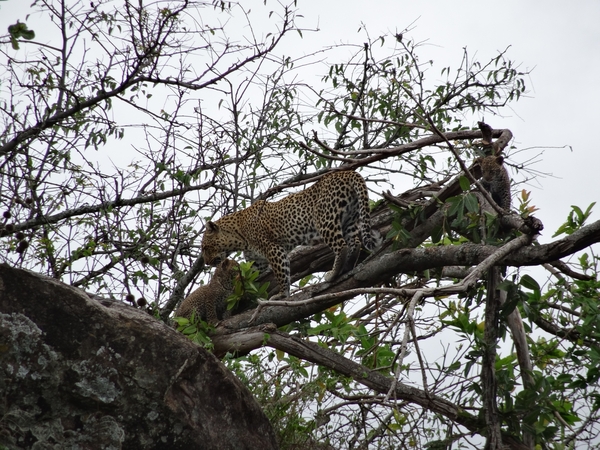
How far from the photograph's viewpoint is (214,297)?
8.39 m

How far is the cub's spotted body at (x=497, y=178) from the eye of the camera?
579 centimetres

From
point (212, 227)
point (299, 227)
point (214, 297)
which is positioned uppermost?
point (212, 227)

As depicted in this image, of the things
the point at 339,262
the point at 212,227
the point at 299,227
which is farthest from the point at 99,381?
the point at 212,227

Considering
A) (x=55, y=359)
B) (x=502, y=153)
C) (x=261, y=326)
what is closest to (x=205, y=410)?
(x=55, y=359)

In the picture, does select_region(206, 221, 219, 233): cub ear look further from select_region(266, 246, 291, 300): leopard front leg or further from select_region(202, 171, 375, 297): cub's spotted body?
select_region(266, 246, 291, 300): leopard front leg

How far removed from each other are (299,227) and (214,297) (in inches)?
55.3

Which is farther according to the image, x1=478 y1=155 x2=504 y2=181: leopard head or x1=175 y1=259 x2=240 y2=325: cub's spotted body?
x1=175 y1=259 x2=240 y2=325: cub's spotted body

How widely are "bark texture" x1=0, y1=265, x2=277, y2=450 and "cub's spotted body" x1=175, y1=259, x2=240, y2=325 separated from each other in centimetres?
392

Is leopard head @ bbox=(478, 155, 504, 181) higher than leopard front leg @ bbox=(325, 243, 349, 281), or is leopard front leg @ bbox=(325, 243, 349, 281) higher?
leopard head @ bbox=(478, 155, 504, 181)

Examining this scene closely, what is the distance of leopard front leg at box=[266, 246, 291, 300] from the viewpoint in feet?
26.5

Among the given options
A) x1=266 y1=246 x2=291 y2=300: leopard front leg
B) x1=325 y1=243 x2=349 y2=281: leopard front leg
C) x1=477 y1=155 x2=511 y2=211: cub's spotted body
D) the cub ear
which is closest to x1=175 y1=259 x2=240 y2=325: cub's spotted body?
x1=266 y1=246 x2=291 y2=300: leopard front leg

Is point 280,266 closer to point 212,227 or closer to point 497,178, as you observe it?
point 212,227

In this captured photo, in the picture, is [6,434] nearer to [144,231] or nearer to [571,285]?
[144,231]

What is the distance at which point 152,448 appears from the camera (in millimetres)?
3988
